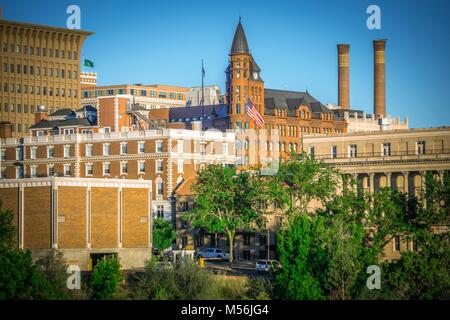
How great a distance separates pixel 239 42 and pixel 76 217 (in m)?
80.3

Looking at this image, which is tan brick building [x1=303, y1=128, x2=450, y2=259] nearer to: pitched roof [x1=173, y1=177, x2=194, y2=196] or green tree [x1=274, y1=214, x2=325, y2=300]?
pitched roof [x1=173, y1=177, x2=194, y2=196]

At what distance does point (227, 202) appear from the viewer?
142375 millimetres

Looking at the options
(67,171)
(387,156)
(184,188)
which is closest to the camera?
(387,156)

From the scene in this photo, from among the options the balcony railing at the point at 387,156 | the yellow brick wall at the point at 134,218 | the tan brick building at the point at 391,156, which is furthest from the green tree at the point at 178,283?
the balcony railing at the point at 387,156

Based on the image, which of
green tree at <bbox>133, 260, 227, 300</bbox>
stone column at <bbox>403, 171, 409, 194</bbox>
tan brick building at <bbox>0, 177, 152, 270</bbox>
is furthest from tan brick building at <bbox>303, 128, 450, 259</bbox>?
green tree at <bbox>133, 260, 227, 300</bbox>

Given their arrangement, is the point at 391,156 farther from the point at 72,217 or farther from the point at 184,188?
the point at 72,217

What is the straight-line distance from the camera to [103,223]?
117m

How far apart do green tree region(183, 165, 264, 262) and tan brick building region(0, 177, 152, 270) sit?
20.1m

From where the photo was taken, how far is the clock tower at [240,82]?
622 ft

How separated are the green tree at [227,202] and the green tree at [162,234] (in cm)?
242

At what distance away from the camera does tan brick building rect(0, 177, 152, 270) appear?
113 metres

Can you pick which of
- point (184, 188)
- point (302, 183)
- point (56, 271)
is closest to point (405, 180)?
point (302, 183)

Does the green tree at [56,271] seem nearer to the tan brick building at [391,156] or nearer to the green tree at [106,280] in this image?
the green tree at [106,280]
